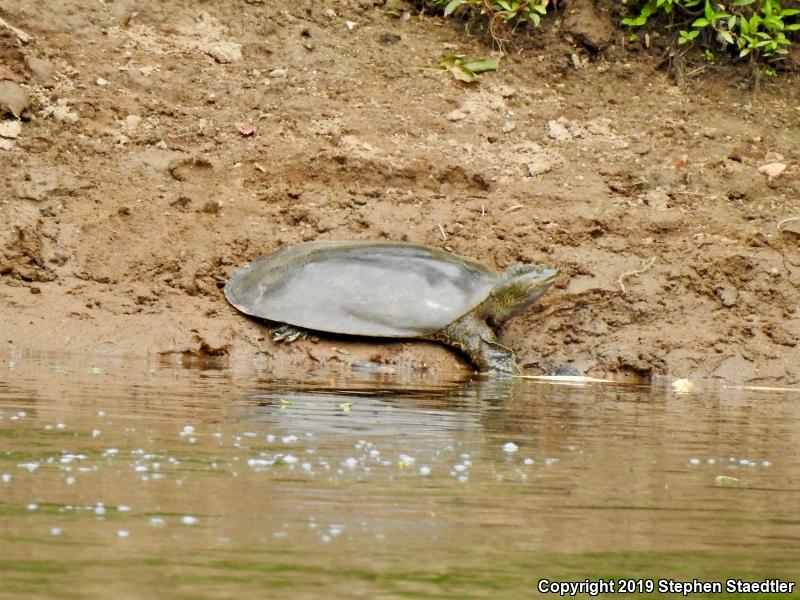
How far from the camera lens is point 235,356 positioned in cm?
891

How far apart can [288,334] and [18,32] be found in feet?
13.0

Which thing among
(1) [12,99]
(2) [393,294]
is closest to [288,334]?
(2) [393,294]

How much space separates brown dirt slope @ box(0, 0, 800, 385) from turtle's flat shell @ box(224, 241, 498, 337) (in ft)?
0.60

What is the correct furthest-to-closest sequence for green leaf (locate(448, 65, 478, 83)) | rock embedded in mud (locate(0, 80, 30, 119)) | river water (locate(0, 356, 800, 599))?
green leaf (locate(448, 65, 478, 83)), rock embedded in mud (locate(0, 80, 30, 119)), river water (locate(0, 356, 800, 599))

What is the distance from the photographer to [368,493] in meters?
4.18

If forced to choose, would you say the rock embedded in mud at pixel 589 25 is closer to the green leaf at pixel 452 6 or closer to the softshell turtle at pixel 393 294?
the green leaf at pixel 452 6

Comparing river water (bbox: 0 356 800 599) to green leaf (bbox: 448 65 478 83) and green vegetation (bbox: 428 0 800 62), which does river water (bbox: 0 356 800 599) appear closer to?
green leaf (bbox: 448 65 478 83)

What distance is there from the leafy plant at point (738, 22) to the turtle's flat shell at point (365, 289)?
3924mm

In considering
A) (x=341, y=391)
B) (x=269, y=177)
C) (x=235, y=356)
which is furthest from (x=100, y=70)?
(x=341, y=391)

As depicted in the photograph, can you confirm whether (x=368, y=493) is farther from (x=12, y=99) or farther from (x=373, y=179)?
(x=12, y=99)

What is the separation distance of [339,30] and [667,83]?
3039mm

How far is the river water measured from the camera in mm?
3207

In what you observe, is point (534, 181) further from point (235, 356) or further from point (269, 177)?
point (235, 356)

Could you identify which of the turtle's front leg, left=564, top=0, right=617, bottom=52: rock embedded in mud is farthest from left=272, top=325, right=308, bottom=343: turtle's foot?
left=564, top=0, right=617, bottom=52: rock embedded in mud
